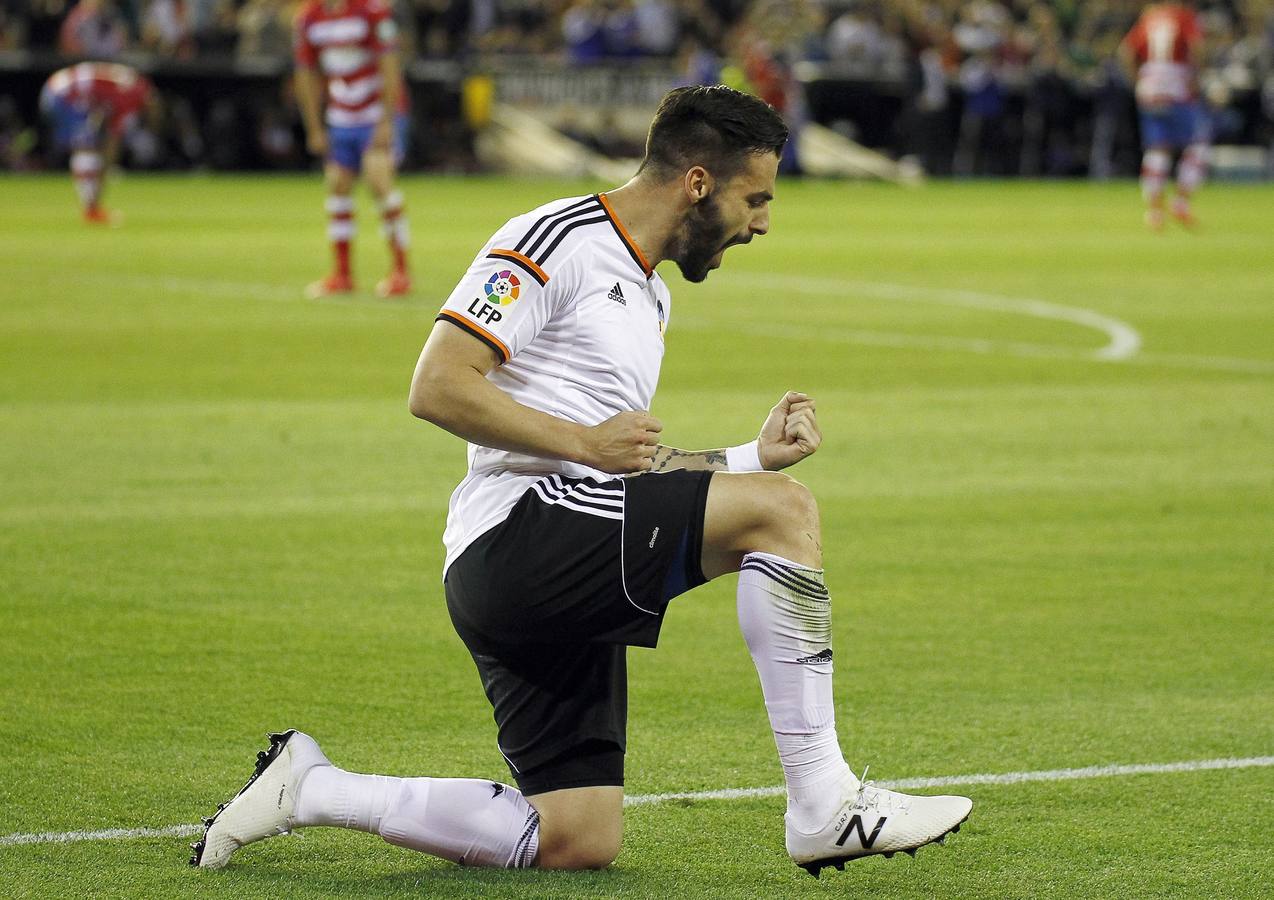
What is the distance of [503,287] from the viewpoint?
437 cm

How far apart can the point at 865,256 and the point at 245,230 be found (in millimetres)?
6820

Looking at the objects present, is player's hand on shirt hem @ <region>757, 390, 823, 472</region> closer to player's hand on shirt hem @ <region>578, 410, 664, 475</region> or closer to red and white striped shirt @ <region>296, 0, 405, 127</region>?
player's hand on shirt hem @ <region>578, 410, 664, 475</region>

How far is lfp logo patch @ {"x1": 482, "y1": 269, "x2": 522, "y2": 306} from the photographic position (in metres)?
4.36

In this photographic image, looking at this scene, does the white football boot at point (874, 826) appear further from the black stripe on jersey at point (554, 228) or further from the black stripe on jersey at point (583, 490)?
the black stripe on jersey at point (554, 228)

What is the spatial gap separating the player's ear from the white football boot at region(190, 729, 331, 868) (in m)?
1.49

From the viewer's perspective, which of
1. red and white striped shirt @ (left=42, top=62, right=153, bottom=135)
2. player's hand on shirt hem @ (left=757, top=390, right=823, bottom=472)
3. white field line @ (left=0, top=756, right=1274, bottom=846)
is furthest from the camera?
red and white striped shirt @ (left=42, top=62, right=153, bottom=135)

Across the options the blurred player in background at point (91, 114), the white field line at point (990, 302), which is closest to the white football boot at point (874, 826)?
the white field line at point (990, 302)

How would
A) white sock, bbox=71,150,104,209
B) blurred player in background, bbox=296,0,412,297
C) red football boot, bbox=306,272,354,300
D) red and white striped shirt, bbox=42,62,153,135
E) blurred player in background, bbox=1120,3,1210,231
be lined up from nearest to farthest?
blurred player in background, bbox=296,0,412,297, red football boot, bbox=306,272,354,300, white sock, bbox=71,150,104,209, red and white striped shirt, bbox=42,62,153,135, blurred player in background, bbox=1120,3,1210,231

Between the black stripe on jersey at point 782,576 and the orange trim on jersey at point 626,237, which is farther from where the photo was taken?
the orange trim on jersey at point 626,237

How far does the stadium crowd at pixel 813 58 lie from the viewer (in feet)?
109

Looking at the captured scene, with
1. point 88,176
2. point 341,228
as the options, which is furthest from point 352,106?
point 88,176

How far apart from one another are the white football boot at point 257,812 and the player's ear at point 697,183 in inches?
58.6

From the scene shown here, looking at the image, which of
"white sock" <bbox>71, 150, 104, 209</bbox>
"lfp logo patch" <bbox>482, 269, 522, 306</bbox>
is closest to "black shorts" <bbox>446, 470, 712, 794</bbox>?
"lfp logo patch" <bbox>482, 269, 522, 306</bbox>

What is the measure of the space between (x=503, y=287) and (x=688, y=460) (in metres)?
0.71
